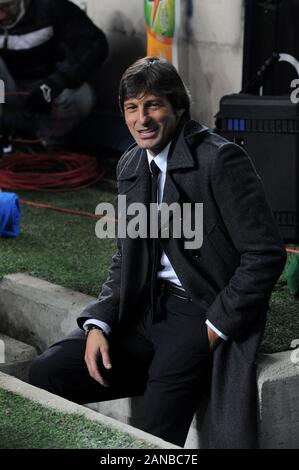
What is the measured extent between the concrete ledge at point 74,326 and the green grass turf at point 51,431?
22.9 inches

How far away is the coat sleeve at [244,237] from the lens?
353 cm

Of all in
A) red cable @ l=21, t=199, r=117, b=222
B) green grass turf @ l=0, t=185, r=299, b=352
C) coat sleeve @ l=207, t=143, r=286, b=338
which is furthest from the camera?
red cable @ l=21, t=199, r=117, b=222

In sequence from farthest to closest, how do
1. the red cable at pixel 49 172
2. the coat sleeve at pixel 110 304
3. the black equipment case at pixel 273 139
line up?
the red cable at pixel 49 172
the black equipment case at pixel 273 139
the coat sleeve at pixel 110 304

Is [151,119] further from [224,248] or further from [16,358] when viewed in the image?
[16,358]

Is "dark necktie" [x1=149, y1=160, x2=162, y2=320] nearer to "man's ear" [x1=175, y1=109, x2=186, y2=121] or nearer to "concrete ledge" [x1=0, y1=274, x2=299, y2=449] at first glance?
"man's ear" [x1=175, y1=109, x2=186, y2=121]

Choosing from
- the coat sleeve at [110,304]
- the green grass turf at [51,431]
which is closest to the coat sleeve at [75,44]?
the coat sleeve at [110,304]

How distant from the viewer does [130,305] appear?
3.86 metres

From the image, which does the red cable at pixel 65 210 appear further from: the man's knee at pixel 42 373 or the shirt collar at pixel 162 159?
the shirt collar at pixel 162 159

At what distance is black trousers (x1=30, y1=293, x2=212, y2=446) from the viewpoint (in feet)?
12.0

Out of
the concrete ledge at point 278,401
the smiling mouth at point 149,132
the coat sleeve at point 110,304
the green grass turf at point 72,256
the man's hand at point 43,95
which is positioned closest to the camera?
the smiling mouth at point 149,132

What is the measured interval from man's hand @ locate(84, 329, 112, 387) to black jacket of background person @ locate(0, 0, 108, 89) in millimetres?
4002

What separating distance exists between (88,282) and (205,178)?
56.3 inches

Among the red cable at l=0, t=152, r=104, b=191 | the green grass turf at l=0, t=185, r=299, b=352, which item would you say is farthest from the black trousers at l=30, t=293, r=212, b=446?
the red cable at l=0, t=152, r=104, b=191

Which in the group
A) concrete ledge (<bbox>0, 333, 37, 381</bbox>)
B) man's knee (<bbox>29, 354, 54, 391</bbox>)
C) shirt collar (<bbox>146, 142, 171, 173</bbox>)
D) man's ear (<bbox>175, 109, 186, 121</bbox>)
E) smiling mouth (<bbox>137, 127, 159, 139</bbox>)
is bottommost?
concrete ledge (<bbox>0, 333, 37, 381</bbox>)
